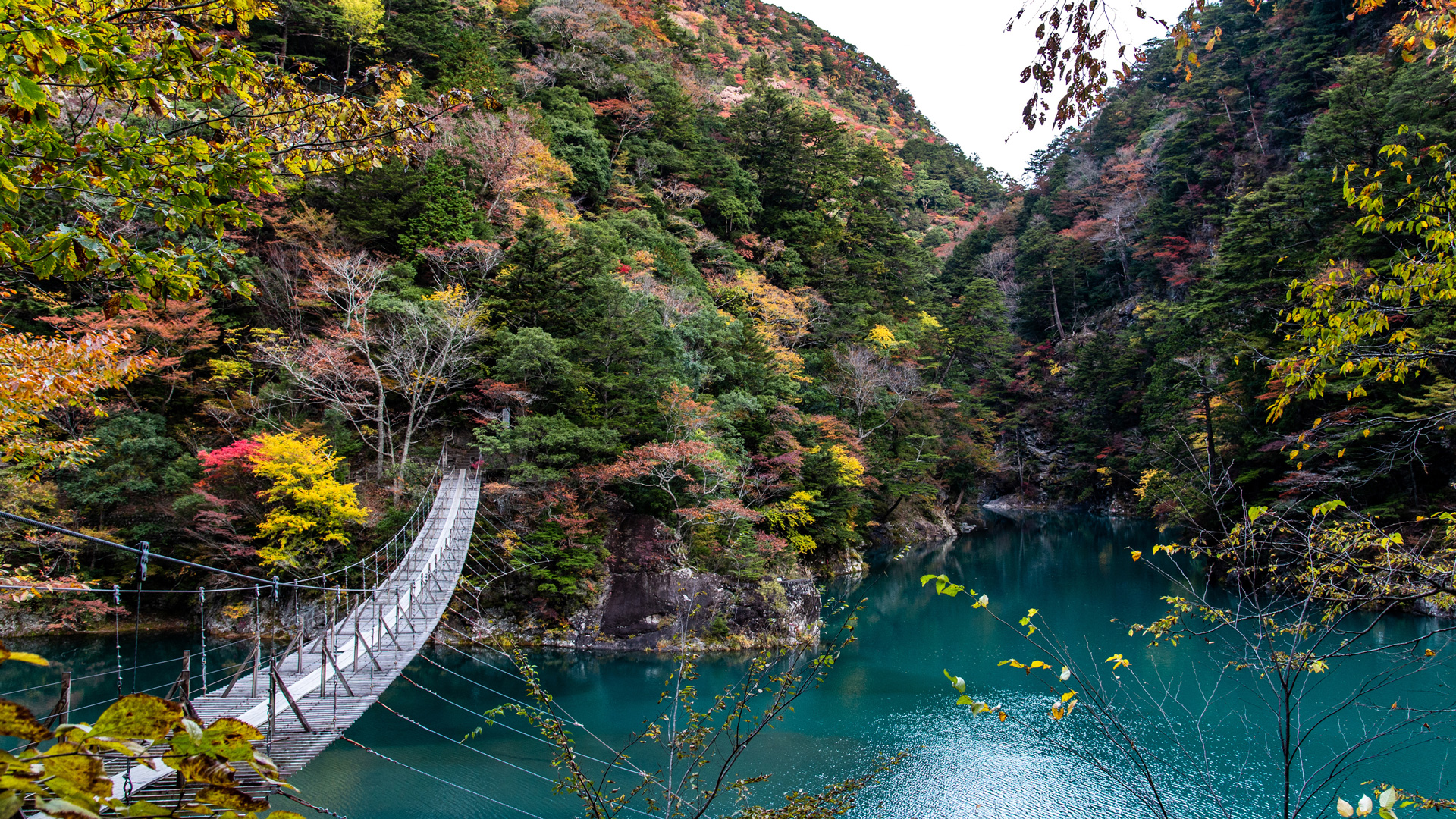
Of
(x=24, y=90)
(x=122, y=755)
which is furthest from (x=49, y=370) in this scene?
(x=122, y=755)

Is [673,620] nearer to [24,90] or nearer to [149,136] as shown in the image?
[149,136]

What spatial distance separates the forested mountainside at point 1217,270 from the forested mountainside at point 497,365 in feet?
22.7

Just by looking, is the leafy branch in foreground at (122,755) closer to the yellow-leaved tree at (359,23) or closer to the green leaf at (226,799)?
the green leaf at (226,799)

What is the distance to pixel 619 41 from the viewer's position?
63.8ft

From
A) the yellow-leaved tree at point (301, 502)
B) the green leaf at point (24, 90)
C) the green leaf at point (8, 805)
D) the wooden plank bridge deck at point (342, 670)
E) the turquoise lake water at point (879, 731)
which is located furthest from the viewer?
the yellow-leaved tree at point (301, 502)

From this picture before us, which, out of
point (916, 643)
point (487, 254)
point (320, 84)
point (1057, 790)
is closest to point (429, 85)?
point (320, 84)

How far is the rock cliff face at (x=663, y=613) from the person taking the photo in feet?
34.4

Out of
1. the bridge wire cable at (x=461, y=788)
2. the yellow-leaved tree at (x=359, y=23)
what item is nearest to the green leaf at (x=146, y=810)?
the bridge wire cable at (x=461, y=788)

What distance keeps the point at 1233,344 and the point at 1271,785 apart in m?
10.0

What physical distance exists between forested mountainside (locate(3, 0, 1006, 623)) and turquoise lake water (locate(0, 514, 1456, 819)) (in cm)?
161

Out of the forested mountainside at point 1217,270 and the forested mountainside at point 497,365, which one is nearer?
the forested mountainside at point 497,365

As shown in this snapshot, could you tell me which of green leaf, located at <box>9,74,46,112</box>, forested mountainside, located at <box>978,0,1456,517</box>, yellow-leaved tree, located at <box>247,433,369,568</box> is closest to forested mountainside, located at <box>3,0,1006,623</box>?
yellow-leaved tree, located at <box>247,433,369,568</box>

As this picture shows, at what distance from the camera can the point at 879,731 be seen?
839 centimetres

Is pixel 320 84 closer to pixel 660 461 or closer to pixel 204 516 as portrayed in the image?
pixel 204 516
